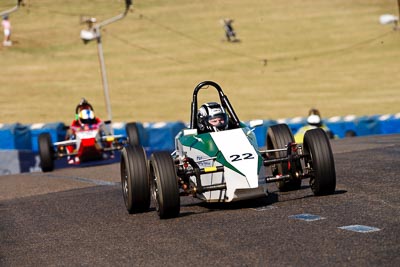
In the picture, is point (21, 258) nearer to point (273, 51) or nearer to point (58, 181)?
point (58, 181)

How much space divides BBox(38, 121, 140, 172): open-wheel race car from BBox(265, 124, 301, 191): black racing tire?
11277 millimetres

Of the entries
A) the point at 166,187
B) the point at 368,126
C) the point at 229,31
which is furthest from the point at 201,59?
the point at 166,187

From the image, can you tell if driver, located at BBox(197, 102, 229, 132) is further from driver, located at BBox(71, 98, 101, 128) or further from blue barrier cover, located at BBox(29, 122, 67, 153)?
blue barrier cover, located at BBox(29, 122, 67, 153)

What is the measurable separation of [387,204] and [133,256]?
2.99 metres

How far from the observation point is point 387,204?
9.99m

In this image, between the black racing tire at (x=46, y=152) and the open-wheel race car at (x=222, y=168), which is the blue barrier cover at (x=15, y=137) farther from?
the open-wheel race car at (x=222, y=168)

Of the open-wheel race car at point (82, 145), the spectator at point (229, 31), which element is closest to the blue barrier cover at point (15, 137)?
the open-wheel race car at point (82, 145)

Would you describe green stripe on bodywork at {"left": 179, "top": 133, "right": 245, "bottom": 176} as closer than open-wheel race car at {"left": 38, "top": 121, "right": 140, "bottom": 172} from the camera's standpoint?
Yes

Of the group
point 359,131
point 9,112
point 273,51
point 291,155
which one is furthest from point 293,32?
point 291,155

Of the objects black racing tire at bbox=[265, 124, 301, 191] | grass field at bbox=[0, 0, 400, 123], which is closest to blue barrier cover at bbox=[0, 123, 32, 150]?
grass field at bbox=[0, 0, 400, 123]

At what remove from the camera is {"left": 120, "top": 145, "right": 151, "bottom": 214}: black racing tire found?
A: 11.0m

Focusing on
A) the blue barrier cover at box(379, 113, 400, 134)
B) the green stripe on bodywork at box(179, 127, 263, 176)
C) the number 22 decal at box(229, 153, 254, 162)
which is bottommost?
the blue barrier cover at box(379, 113, 400, 134)

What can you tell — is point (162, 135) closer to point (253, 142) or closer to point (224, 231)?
point (253, 142)

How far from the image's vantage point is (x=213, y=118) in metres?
11.8
